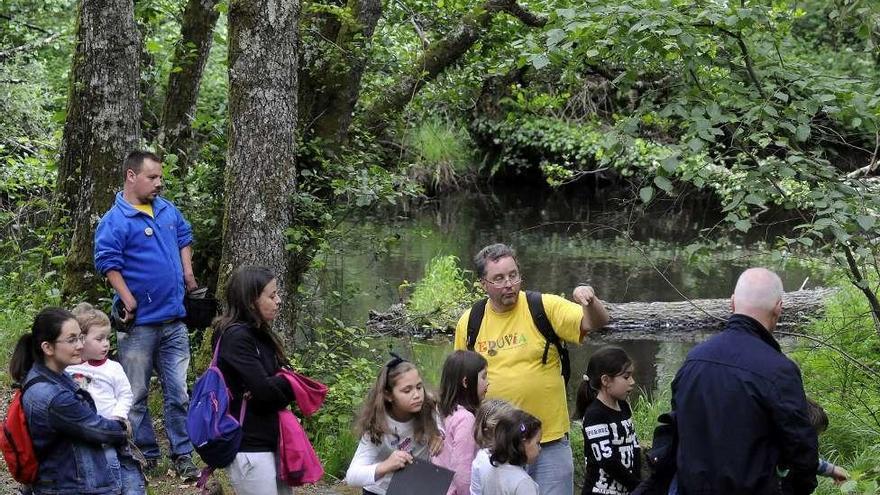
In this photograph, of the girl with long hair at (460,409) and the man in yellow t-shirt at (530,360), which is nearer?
the girl with long hair at (460,409)

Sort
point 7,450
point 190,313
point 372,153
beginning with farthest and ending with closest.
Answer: point 372,153 → point 190,313 → point 7,450

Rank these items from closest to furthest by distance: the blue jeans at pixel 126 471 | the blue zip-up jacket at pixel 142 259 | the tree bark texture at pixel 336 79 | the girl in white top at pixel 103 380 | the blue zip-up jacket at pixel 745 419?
the blue zip-up jacket at pixel 745 419
the blue jeans at pixel 126 471
the girl in white top at pixel 103 380
the blue zip-up jacket at pixel 142 259
the tree bark texture at pixel 336 79

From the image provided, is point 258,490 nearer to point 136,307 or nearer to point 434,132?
point 136,307

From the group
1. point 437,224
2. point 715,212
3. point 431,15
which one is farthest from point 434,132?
point 431,15

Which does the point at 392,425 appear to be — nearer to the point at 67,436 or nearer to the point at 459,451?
the point at 459,451

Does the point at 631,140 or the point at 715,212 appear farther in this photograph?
the point at 715,212

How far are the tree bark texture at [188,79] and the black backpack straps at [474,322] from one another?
511 cm

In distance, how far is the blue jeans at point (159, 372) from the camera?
5.51 metres

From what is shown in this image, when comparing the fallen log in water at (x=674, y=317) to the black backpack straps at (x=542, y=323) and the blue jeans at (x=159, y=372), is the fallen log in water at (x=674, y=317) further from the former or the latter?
the black backpack straps at (x=542, y=323)

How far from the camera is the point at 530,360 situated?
4520 mm

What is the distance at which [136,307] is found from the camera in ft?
17.9

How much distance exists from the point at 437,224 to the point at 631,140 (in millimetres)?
17377

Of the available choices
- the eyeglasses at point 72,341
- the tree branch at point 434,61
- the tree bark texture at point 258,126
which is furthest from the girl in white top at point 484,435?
the tree branch at point 434,61

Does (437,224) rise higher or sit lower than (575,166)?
lower
